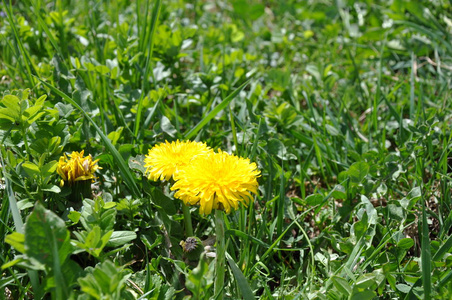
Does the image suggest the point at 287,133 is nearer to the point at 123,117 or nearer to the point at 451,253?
A: the point at 123,117

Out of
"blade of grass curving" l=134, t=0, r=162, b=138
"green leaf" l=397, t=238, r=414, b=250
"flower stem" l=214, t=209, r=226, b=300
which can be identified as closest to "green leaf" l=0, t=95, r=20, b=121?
"blade of grass curving" l=134, t=0, r=162, b=138

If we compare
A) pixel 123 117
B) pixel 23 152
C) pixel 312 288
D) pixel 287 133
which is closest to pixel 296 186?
pixel 287 133

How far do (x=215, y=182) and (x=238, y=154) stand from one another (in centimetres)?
75

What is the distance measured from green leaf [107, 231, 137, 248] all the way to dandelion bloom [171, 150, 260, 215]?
21 cm

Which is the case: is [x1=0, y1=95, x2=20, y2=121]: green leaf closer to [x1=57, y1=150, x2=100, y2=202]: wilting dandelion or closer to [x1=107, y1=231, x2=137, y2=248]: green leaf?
Result: [x1=57, y1=150, x2=100, y2=202]: wilting dandelion

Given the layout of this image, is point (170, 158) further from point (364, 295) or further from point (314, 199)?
point (364, 295)

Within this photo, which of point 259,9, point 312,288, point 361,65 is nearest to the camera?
point 312,288

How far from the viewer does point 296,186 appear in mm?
2389

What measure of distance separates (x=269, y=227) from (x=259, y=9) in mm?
2765

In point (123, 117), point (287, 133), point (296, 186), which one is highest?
point (123, 117)

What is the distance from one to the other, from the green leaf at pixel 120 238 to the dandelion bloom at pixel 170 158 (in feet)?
0.75

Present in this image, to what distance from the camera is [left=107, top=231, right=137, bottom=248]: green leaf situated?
1.51 m

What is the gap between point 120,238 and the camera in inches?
60.4

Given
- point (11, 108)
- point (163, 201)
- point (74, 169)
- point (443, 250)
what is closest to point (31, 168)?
point (74, 169)
